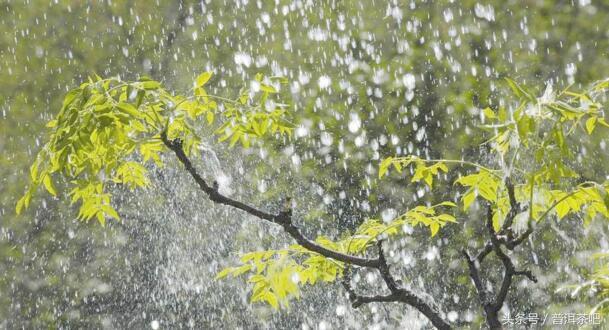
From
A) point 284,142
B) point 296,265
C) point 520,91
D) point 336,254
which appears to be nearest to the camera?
point 520,91

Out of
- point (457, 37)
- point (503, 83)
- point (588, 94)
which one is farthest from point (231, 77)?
point (588, 94)

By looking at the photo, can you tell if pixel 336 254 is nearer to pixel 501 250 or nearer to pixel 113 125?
pixel 501 250

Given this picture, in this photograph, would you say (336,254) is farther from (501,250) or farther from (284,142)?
(284,142)

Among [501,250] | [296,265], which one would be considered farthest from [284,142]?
[501,250]

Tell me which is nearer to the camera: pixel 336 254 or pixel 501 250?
pixel 501 250

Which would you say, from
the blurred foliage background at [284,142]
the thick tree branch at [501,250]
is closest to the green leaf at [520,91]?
the thick tree branch at [501,250]

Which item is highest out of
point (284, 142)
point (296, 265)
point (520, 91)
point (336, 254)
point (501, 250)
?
point (520, 91)

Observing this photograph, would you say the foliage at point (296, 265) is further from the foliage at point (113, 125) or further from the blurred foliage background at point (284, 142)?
the blurred foliage background at point (284, 142)

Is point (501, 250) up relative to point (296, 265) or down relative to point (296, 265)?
up

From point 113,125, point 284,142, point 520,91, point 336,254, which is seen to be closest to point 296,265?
point 336,254

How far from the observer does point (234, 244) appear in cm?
632

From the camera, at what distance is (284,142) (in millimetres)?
6160

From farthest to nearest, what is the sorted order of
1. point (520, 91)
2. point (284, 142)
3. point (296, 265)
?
1. point (284, 142)
2. point (296, 265)
3. point (520, 91)

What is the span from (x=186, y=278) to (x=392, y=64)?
2.93 m
